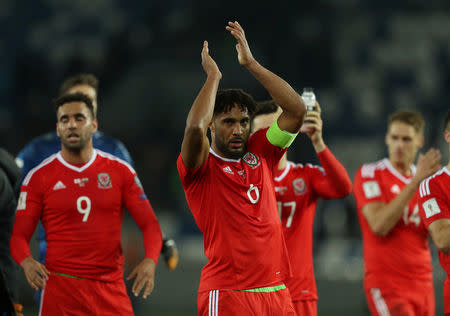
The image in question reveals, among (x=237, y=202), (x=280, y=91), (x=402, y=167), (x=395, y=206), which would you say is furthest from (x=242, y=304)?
(x=402, y=167)

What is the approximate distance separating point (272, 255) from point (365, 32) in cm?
1399

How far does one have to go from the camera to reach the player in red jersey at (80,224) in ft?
13.8

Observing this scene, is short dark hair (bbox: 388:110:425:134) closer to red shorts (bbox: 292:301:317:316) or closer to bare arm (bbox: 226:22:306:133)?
red shorts (bbox: 292:301:317:316)

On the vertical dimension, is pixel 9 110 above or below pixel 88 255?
above

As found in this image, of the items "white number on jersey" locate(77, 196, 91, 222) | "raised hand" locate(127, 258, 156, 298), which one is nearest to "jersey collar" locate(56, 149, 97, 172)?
"white number on jersey" locate(77, 196, 91, 222)

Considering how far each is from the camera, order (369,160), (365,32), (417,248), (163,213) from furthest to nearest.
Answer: (365,32), (369,160), (163,213), (417,248)

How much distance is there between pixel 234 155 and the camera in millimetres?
3650

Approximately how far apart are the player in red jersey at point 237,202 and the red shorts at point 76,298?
969 mm

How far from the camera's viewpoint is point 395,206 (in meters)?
5.06

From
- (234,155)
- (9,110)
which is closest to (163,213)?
(9,110)

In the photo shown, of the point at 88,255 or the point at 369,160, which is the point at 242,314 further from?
the point at 369,160

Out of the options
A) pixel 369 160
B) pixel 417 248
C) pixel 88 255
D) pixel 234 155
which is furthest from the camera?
pixel 369 160

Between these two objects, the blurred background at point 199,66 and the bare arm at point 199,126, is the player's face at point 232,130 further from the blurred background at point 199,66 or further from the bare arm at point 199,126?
the blurred background at point 199,66

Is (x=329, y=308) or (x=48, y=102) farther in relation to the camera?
(x=48, y=102)
